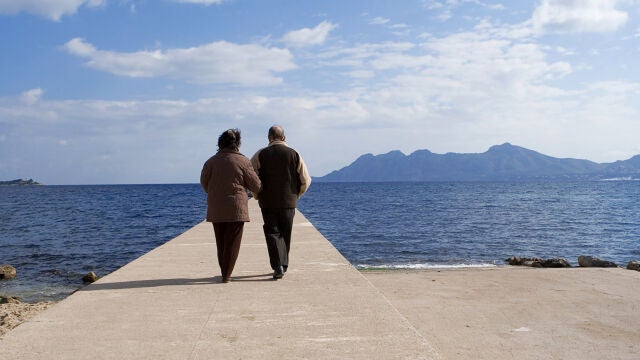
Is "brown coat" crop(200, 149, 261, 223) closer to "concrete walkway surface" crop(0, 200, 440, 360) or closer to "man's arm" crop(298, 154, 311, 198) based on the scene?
"man's arm" crop(298, 154, 311, 198)

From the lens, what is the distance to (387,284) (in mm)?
9297

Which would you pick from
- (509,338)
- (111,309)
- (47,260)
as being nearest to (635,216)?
(47,260)

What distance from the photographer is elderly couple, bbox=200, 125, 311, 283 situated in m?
6.75

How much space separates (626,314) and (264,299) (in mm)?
4675

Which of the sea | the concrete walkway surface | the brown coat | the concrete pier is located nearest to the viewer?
the concrete walkway surface

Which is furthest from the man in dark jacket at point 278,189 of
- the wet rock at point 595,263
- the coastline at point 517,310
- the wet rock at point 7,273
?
the wet rock at point 7,273

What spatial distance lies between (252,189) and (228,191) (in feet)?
0.94

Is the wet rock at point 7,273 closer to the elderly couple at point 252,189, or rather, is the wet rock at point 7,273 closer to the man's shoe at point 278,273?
the elderly couple at point 252,189

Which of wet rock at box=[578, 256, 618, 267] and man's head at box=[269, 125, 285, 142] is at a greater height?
man's head at box=[269, 125, 285, 142]

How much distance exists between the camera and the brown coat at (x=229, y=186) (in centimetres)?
673

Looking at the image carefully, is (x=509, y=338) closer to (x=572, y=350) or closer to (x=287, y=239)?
(x=572, y=350)

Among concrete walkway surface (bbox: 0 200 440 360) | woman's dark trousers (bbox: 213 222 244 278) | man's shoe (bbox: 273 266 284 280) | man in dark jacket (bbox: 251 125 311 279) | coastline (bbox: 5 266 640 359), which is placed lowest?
coastline (bbox: 5 266 640 359)

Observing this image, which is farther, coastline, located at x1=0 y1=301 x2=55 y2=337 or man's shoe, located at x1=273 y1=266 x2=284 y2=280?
coastline, located at x1=0 y1=301 x2=55 y2=337

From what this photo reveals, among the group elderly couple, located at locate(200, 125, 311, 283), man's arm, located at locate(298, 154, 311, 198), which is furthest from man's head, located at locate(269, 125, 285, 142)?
man's arm, located at locate(298, 154, 311, 198)
